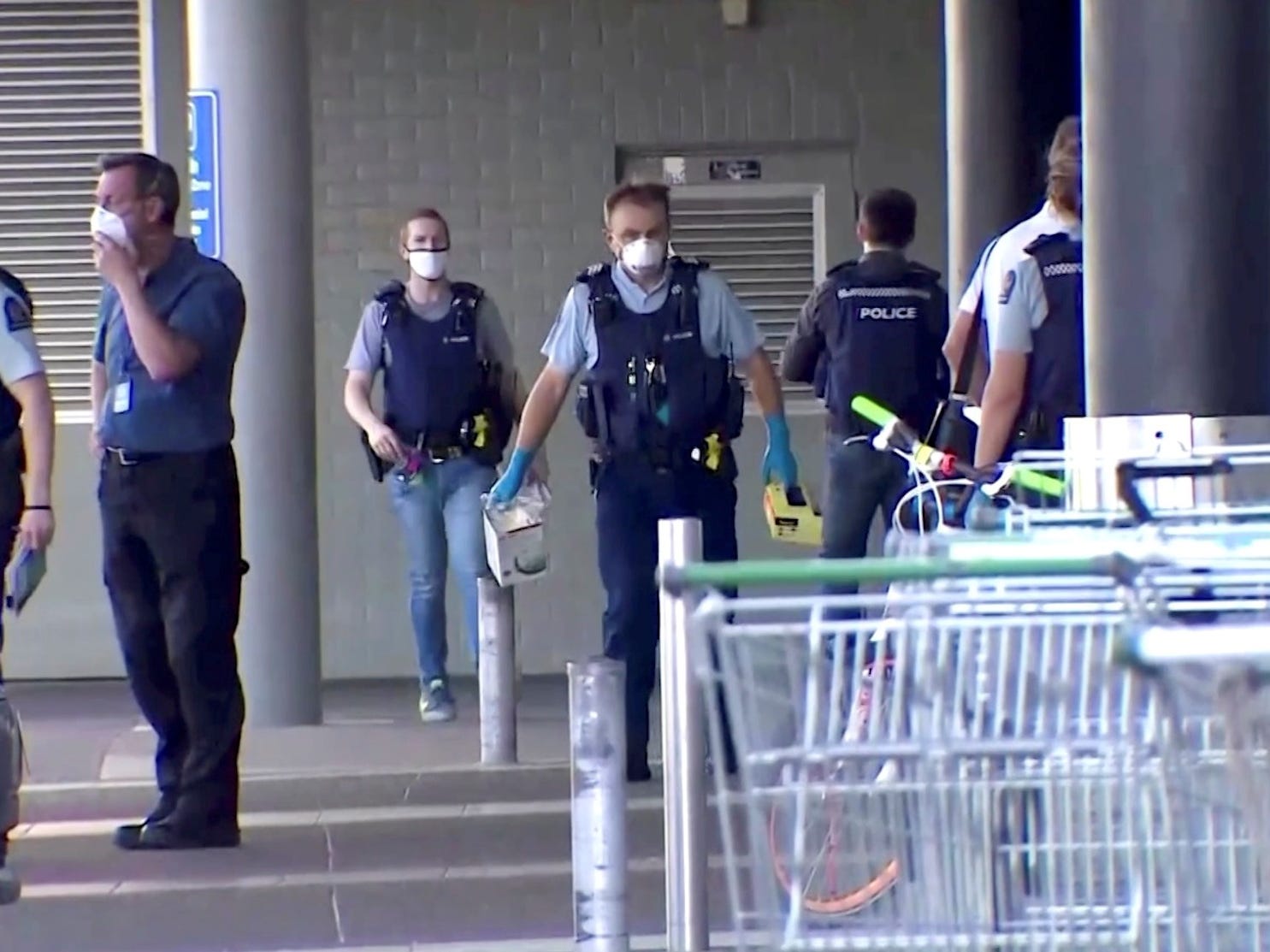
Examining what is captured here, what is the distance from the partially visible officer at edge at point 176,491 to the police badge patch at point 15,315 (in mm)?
284

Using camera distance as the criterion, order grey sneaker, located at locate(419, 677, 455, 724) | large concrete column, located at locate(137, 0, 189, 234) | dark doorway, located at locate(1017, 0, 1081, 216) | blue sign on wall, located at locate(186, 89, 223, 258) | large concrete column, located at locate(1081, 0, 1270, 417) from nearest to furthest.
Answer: large concrete column, located at locate(1081, 0, 1270, 417), blue sign on wall, located at locate(186, 89, 223, 258), grey sneaker, located at locate(419, 677, 455, 724), dark doorway, located at locate(1017, 0, 1081, 216), large concrete column, located at locate(137, 0, 189, 234)

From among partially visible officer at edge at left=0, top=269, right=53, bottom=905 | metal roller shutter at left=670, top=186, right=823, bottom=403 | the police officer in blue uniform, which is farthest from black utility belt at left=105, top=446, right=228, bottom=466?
metal roller shutter at left=670, top=186, right=823, bottom=403

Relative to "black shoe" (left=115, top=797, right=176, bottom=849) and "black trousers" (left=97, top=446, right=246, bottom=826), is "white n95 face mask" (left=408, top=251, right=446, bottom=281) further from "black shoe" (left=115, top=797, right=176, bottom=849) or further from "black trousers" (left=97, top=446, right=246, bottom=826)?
"black shoe" (left=115, top=797, right=176, bottom=849)

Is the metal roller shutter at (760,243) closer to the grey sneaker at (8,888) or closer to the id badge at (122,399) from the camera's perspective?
the id badge at (122,399)

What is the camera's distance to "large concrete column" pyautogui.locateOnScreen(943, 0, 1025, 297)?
11.2m

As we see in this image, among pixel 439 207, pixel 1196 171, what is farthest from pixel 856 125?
pixel 1196 171

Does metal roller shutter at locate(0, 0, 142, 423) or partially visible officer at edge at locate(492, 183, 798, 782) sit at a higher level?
metal roller shutter at locate(0, 0, 142, 423)

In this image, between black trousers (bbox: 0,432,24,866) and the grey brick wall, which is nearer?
black trousers (bbox: 0,432,24,866)

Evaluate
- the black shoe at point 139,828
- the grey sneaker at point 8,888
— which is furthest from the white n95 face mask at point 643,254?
the grey sneaker at point 8,888

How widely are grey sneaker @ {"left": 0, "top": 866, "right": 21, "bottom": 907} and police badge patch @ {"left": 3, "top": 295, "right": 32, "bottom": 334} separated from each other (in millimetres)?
1524

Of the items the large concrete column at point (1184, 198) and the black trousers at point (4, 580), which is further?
the black trousers at point (4, 580)

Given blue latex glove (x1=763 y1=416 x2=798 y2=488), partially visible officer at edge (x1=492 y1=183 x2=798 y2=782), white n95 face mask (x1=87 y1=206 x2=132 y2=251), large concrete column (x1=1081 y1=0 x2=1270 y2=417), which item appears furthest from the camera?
blue latex glove (x1=763 y1=416 x2=798 y2=488)

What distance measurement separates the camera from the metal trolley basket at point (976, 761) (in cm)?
286

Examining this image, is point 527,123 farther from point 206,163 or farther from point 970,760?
point 970,760
